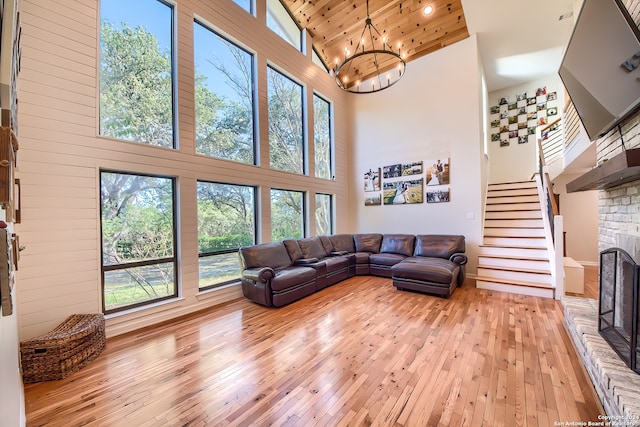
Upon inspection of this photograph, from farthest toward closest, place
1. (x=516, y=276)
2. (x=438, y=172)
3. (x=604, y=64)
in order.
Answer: (x=438, y=172) < (x=516, y=276) < (x=604, y=64)

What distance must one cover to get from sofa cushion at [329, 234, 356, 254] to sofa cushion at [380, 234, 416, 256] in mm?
750

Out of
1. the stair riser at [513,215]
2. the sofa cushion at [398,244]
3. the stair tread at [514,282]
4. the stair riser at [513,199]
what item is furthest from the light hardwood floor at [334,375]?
the stair riser at [513,199]

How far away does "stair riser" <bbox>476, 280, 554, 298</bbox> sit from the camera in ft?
13.1

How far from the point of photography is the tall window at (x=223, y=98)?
13.1 feet

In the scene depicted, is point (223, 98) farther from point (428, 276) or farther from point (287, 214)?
point (428, 276)

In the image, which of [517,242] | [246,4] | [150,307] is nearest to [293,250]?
[150,307]

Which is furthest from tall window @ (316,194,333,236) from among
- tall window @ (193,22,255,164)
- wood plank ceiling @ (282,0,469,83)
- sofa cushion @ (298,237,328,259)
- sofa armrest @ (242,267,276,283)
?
wood plank ceiling @ (282,0,469,83)

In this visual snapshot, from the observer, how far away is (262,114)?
4.77 metres

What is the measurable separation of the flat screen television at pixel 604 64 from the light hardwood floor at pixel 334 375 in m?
2.27

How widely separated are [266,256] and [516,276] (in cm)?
447

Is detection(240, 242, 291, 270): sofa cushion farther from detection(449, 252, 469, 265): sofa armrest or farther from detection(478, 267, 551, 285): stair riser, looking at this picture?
detection(478, 267, 551, 285): stair riser

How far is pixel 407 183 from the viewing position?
617 cm

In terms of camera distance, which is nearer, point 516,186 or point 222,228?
A: point 222,228

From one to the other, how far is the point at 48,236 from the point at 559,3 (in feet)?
27.5
